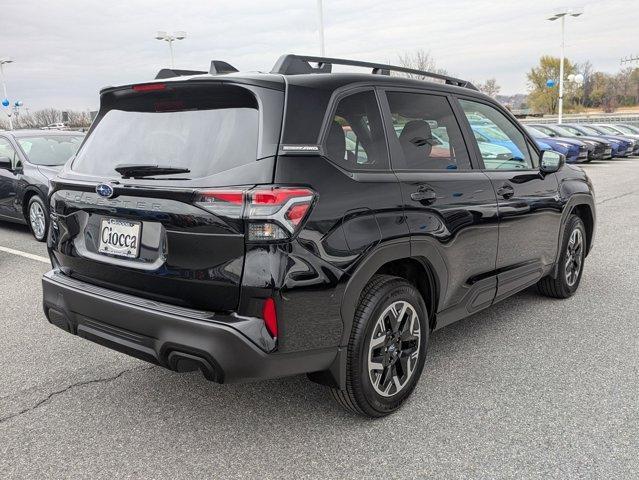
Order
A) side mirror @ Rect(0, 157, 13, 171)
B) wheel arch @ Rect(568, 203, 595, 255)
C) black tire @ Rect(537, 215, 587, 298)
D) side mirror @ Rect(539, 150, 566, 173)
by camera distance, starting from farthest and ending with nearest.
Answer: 1. side mirror @ Rect(0, 157, 13, 171)
2. wheel arch @ Rect(568, 203, 595, 255)
3. black tire @ Rect(537, 215, 587, 298)
4. side mirror @ Rect(539, 150, 566, 173)

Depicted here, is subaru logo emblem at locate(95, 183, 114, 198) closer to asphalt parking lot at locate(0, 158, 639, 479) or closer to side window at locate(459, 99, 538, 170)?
asphalt parking lot at locate(0, 158, 639, 479)

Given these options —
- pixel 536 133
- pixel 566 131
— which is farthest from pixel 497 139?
pixel 566 131

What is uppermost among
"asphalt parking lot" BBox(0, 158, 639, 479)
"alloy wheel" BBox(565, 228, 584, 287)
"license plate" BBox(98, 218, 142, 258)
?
"license plate" BBox(98, 218, 142, 258)

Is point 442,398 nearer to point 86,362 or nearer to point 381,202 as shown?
point 381,202

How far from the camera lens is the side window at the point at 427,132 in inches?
127

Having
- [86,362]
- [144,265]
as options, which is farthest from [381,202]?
[86,362]

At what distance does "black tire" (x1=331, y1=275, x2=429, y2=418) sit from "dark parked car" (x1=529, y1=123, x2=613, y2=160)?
1854cm

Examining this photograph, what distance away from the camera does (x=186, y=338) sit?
2.51 m

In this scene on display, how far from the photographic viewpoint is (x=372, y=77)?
10.3 feet

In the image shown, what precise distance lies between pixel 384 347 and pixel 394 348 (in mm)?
87

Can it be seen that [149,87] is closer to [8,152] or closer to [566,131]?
[8,152]

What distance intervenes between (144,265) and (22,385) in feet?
4.90

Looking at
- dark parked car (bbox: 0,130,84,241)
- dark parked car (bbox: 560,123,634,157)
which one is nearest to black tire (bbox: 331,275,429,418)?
dark parked car (bbox: 0,130,84,241)

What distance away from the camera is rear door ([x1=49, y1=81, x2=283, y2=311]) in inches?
98.3
